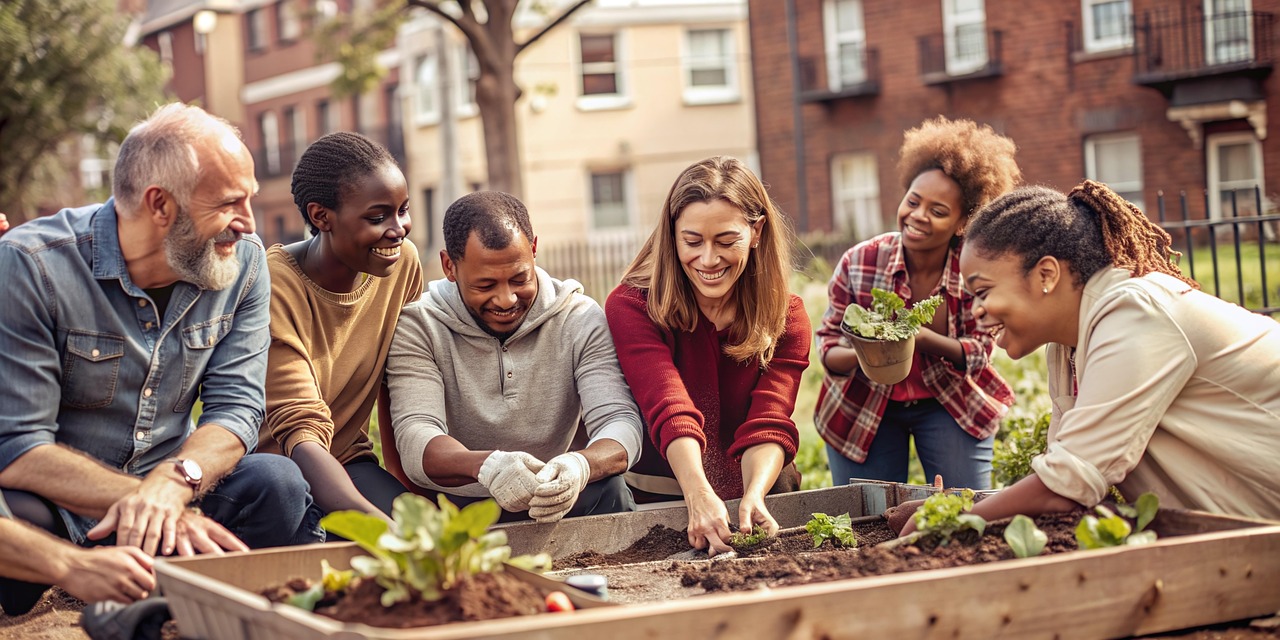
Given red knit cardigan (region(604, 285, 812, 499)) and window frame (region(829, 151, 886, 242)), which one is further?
window frame (region(829, 151, 886, 242))

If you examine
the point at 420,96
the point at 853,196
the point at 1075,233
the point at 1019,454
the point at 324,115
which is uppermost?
the point at 324,115

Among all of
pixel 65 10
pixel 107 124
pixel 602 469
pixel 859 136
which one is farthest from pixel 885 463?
pixel 859 136

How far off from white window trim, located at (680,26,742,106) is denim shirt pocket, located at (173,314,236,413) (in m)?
25.3

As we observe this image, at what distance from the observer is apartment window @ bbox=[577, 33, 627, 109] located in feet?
93.9

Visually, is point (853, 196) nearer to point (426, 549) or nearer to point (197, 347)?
point (197, 347)

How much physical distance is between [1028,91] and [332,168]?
1856 cm

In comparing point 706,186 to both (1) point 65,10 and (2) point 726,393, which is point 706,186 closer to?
(2) point 726,393

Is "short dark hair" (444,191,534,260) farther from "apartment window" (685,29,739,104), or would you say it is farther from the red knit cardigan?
"apartment window" (685,29,739,104)

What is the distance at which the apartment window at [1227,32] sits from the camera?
61.3 ft

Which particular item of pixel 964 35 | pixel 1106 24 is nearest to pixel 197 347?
pixel 1106 24

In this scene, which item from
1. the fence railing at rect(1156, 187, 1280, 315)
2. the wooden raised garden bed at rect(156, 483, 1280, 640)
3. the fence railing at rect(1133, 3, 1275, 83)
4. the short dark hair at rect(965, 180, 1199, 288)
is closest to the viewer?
the wooden raised garden bed at rect(156, 483, 1280, 640)

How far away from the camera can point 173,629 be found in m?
3.17

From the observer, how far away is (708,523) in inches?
157

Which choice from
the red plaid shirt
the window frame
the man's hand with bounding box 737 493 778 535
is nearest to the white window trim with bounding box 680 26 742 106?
the window frame
